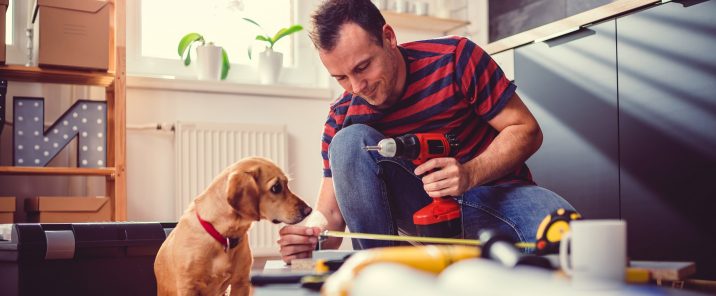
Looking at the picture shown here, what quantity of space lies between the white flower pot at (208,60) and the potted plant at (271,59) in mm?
245

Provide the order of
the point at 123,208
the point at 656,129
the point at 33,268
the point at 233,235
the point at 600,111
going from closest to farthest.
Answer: the point at 233,235 → the point at 33,268 → the point at 656,129 → the point at 600,111 → the point at 123,208

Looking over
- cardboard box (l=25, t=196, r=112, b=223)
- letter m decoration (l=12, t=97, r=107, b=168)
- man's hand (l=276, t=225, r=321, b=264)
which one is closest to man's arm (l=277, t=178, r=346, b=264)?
man's hand (l=276, t=225, r=321, b=264)

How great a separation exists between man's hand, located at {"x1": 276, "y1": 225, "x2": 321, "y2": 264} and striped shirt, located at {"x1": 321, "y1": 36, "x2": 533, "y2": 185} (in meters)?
0.42

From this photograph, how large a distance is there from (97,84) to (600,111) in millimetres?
2136

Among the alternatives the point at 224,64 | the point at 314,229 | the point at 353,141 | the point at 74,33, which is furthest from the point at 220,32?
the point at 314,229

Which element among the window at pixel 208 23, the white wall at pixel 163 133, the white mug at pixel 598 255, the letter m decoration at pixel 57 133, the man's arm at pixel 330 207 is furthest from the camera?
the window at pixel 208 23

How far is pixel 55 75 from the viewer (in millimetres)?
2639

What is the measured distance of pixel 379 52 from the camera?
5.38 ft

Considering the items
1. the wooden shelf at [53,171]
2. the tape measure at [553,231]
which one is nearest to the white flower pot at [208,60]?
the wooden shelf at [53,171]

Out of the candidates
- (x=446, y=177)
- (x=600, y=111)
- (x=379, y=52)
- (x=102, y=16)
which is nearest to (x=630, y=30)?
(x=600, y=111)

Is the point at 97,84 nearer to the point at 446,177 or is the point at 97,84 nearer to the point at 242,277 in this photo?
the point at 242,277

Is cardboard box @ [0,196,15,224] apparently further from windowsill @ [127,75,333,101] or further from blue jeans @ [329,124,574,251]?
blue jeans @ [329,124,574,251]

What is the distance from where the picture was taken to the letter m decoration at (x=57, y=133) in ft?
8.32

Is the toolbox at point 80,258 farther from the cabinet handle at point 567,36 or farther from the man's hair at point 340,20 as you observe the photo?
the cabinet handle at point 567,36
